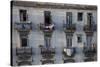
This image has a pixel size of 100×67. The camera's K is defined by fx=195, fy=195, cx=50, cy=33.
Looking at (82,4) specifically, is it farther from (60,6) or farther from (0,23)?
(0,23)

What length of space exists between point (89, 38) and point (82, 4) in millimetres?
420

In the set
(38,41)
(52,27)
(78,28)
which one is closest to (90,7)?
(78,28)

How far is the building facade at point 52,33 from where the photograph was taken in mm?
2127

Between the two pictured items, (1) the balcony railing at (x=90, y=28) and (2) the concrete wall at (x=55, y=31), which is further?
(1) the balcony railing at (x=90, y=28)

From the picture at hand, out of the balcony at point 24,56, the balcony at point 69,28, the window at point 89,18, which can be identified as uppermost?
the window at point 89,18

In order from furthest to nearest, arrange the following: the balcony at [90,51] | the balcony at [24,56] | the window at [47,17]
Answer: the balcony at [90,51], the window at [47,17], the balcony at [24,56]

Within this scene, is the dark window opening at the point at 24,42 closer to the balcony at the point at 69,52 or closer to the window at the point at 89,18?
the balcony at the point at 69,52

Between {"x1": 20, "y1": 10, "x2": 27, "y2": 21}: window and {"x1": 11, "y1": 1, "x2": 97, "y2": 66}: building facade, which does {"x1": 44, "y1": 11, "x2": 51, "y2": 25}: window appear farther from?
{"x1": 20, "y1": 10, "x2": 27, "y2": 21}: window

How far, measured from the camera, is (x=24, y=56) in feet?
7.02

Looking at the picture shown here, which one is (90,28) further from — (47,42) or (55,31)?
(47,42)

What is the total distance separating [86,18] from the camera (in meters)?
2.36

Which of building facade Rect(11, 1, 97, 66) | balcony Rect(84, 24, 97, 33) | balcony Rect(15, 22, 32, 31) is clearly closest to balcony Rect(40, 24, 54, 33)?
building facade Rect(11, 1, 97, 66)

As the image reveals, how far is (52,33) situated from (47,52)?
23 cm

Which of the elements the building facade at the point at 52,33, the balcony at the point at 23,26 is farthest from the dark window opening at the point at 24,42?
the balcony at the point at 23,26
